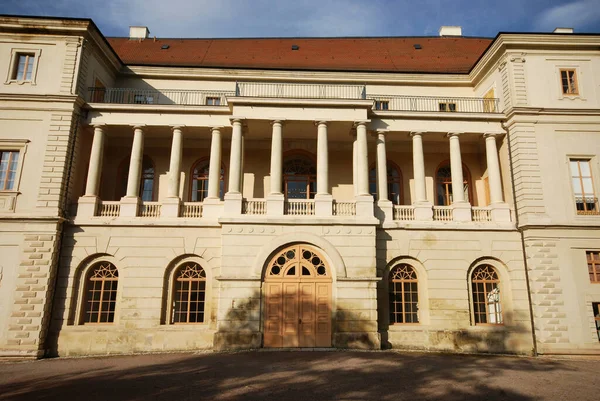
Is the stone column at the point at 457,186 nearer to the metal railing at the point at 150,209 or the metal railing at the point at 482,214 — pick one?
the metal railing at the point at 482,214

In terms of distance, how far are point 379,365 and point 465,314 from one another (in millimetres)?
6375

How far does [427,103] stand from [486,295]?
10.3 meters

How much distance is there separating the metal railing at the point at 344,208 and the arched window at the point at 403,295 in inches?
120

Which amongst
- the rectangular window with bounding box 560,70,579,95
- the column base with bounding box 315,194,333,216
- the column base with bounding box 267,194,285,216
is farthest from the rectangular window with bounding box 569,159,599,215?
the column base with bounding box 267,194,285,216

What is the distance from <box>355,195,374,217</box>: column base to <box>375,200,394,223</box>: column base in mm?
853

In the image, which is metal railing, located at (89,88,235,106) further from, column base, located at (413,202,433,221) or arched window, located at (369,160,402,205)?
column base, located at (413,202,433,221)

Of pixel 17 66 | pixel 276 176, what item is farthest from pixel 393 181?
pixel 17 66

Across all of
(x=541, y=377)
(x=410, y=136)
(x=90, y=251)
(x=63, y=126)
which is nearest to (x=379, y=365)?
(x=541, y=377)

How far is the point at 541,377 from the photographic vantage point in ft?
39.4

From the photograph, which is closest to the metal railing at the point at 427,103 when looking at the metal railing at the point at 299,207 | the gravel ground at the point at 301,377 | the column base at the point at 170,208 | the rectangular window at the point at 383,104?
the rectangular window at the point at 383,104

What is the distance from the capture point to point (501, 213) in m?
18.3

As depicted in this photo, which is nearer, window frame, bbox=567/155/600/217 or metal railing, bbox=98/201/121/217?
window frame, bbox=567/155/600/217

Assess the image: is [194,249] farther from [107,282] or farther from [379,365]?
[379,365]

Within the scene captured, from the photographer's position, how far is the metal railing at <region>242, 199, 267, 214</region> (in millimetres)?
17594
